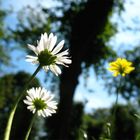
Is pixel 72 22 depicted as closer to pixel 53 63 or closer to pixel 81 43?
pixel 81 43

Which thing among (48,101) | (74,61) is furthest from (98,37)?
(48,101)

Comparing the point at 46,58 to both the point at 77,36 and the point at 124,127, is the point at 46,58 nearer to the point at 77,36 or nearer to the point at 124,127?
the point at 77,36

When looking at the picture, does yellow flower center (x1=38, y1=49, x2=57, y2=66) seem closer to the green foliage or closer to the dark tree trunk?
the dark tree trunk

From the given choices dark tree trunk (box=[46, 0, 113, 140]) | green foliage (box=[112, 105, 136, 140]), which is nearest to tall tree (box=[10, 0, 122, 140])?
dark tree trunk (box=[46, 0, 113, 140])

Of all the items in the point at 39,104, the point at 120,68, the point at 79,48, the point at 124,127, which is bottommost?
the point at 39,104

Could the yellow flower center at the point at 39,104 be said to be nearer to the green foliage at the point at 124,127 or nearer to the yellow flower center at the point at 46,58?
the yellow flower center at the point at 46,58

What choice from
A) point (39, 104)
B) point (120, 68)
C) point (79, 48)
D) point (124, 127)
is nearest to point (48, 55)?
point (39, 104)

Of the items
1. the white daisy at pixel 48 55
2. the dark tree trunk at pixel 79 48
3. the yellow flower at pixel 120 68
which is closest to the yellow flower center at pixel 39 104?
the white daisy at pixel 48 55
